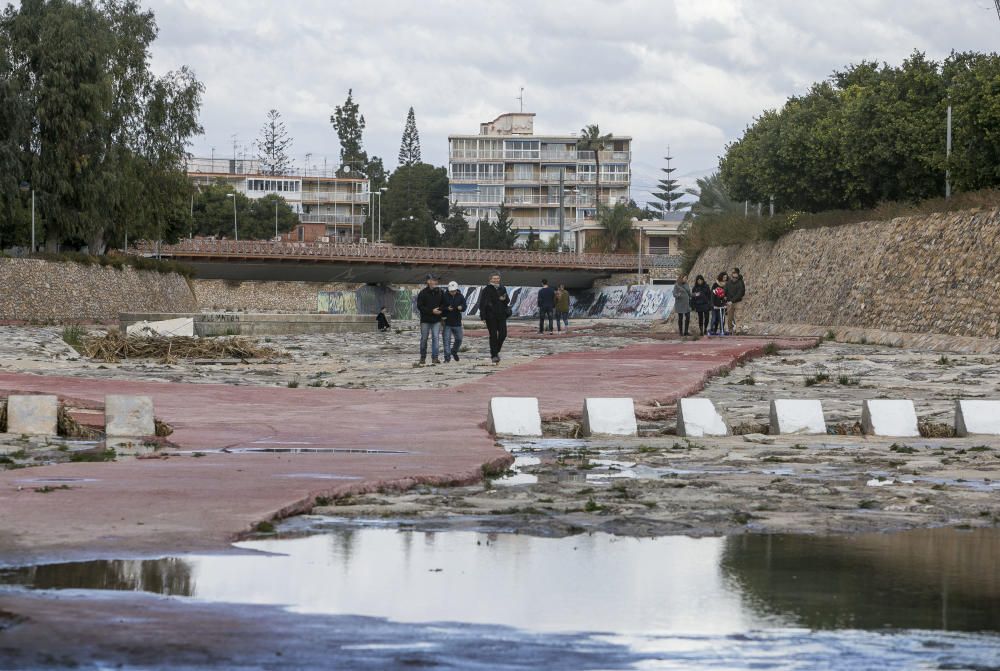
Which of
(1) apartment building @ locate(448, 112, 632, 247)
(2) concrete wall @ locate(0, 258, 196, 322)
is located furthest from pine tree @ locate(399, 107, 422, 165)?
(2) concrete wall @ locate(0, 258, 196, 322)

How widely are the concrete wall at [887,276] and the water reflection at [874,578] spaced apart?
27.6 metres

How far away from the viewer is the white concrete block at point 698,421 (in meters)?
14.8

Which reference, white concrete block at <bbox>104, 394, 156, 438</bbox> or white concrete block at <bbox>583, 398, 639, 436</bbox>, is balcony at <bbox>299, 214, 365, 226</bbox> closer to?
white concrete block at <bbox>583, 398, 639, 436</bbox>

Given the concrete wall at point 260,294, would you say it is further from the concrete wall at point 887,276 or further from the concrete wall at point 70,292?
the concrete wall at point 887,276

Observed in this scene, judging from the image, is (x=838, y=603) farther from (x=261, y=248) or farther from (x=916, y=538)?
(x=261, y=248)

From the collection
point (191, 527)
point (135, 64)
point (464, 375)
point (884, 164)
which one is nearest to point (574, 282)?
point (135, 64)

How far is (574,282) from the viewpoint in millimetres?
122812

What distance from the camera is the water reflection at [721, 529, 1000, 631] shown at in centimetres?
604

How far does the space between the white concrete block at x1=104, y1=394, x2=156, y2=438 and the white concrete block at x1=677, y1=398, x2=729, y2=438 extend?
5.16 m

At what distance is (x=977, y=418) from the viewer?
49.7ft

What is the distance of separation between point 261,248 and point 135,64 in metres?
38.3

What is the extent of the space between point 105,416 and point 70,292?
2019 inches

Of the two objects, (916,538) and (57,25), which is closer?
(916,538)

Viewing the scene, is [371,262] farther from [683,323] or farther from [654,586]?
[654,586]
